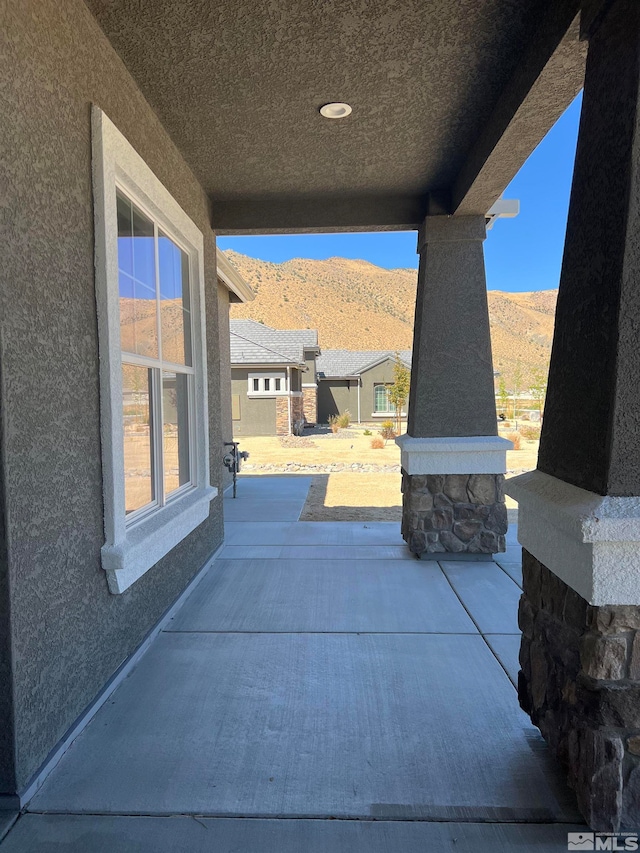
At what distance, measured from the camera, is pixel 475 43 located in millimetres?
2824

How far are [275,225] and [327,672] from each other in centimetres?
401

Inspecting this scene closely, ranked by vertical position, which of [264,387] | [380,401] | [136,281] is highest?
[136,281]

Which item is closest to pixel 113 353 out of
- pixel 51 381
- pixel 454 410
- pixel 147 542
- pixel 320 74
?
pixel 51 381

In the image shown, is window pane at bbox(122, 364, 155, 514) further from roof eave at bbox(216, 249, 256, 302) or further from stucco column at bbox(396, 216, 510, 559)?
roof eave at bbox(216, 249, 256, 302)

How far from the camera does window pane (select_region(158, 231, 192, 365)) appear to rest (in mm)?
3965

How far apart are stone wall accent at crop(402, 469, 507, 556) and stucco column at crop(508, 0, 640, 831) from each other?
3.01 meters

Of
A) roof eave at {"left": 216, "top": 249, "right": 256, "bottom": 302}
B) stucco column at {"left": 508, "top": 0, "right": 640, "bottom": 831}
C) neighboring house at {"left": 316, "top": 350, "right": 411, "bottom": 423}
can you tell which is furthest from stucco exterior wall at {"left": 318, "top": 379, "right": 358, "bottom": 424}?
stucco column at {"left": 508, "top": 0, "right": 640, "bottom": 831}

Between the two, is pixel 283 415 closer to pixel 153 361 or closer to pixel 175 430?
pixel 175 430

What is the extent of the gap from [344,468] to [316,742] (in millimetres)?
11227

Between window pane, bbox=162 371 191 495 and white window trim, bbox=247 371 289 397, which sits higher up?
white window trim, bbox=247 371 289 397

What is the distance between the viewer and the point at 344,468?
13.6 m

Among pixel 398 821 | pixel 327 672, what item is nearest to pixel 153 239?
pixel 327 672

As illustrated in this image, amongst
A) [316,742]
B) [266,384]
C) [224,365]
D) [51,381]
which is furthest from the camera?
[266,384]

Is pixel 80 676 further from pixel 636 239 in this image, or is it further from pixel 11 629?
pixel 636 239
